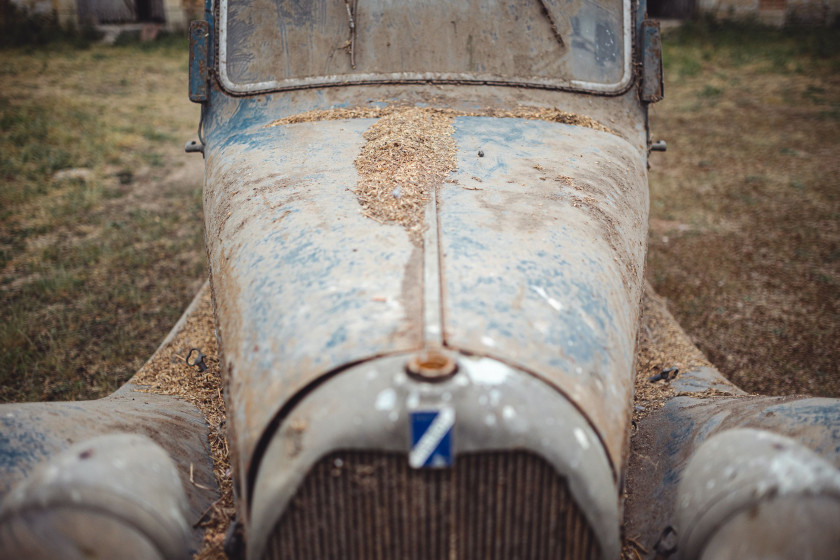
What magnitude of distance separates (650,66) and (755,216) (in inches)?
127

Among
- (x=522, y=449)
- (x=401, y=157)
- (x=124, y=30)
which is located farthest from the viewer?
(x=124, y=30)

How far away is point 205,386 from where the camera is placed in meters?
2.54

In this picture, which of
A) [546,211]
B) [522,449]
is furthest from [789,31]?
[522,449]

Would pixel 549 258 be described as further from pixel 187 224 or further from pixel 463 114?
pixel 187 224

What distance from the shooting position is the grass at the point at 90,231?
136 inches

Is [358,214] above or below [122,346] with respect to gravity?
above

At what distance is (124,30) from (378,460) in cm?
1364

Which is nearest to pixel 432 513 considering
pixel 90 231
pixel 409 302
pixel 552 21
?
pixel 409 302

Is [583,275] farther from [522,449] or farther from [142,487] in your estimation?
[142,487]

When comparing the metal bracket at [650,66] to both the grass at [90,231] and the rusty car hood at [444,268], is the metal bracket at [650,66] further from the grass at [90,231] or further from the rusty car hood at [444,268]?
the grass at [90,231]

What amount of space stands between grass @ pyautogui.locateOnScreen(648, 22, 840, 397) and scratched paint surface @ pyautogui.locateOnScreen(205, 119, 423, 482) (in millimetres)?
2502

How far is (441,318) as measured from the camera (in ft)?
4.58

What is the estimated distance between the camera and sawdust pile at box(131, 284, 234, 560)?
1.57 meters

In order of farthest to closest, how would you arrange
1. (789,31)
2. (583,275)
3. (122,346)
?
(789,31), (122,346), (583,275)
